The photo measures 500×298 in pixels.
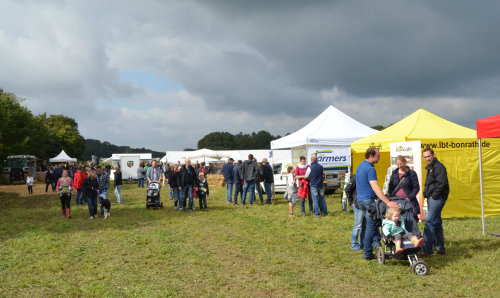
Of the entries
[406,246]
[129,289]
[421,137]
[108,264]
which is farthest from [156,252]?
[421,137]

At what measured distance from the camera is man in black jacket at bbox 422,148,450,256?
632cm

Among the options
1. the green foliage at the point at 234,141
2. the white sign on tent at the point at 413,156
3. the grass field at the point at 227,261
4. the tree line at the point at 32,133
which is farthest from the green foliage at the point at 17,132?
the green foliage at the point at 234,141

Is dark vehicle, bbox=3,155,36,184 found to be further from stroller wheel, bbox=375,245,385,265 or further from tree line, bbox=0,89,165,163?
stroller wheel, bbox=375,245,385,265

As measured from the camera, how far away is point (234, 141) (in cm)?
13262

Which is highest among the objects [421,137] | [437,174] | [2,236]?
[421,137]

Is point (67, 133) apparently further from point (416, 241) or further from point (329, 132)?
point (416, 241)

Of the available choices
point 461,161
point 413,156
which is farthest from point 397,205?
point 461,161

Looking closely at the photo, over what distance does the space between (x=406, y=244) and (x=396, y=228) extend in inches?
10.7

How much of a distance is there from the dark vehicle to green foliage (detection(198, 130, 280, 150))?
3328 inches

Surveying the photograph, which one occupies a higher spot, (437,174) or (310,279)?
(437,174)

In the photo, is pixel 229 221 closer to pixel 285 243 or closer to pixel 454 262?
pixel 285 243

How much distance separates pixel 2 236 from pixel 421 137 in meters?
11.0

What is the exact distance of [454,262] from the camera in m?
5.99

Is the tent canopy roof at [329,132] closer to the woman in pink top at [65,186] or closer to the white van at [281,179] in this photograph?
the white van at [281,179]
